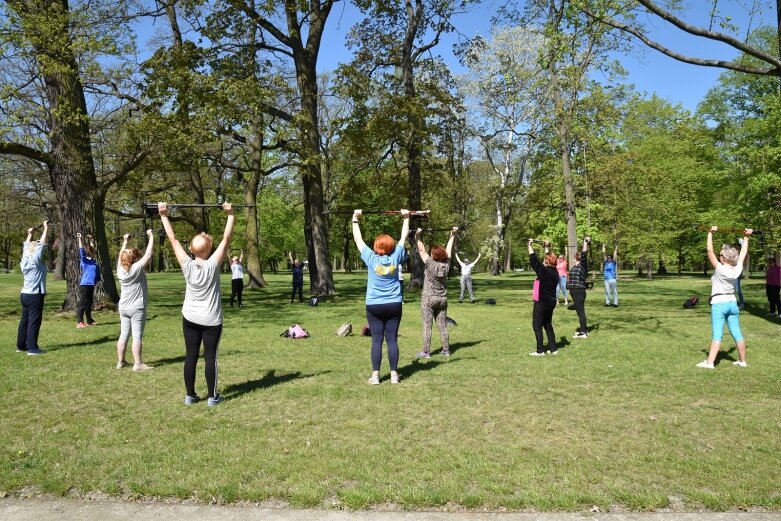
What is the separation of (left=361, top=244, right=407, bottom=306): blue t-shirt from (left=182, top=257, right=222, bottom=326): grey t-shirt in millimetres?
1905

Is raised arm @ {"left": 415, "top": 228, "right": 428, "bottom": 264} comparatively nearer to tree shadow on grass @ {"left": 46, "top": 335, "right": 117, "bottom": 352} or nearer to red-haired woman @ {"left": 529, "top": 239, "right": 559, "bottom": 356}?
red-haired woman @ {"left": 529, "top": 239, "right": 559, "bottom": 356}

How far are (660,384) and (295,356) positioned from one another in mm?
5826

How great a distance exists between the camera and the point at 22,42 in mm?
13867

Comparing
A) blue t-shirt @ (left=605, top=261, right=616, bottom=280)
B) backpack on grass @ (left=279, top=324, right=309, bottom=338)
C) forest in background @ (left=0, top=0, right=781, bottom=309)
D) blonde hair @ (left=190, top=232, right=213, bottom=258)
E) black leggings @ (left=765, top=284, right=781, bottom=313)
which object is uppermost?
forest in background @ (left=0, top=0, right=781, bottom=309)

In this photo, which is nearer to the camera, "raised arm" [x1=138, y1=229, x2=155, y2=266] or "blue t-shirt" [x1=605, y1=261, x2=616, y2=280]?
"raised arm" [x1=138, y1=229, x2=155, y2=266]

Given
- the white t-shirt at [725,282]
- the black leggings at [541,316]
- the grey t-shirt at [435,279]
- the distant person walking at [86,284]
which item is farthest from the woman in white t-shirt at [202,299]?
the distant person walking at [86,284]

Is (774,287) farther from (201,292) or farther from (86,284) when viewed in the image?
(86,284)

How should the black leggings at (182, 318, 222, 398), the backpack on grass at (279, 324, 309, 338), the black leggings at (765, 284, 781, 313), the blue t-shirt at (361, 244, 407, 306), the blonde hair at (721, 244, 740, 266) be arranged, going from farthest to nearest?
the black leggings at (765, 284, 781, 313) < the backpack on grass at (279, 324, 309, 338) < the blonde hair at (721, 244, 740, 266) < the blue t-shirt at (361, 244, 407, 306) < the black leggings at (182, 318, 222, 398)

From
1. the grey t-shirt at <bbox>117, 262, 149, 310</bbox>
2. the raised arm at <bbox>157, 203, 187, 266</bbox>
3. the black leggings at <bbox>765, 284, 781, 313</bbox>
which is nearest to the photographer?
the raised arm at <bbox>157, 203, 187, 266</bbox>

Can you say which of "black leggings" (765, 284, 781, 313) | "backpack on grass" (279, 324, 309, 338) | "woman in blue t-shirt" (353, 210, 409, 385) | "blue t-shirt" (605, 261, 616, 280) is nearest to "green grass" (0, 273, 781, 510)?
"woman in blue t-shirt" (353, 210, 409, 385)

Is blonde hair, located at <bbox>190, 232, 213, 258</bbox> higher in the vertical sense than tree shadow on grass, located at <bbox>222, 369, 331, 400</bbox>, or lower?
higher

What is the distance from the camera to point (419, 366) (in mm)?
8828

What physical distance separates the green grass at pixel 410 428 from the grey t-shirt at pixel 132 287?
3.43 feet

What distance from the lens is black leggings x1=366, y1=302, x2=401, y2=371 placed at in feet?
23.3
